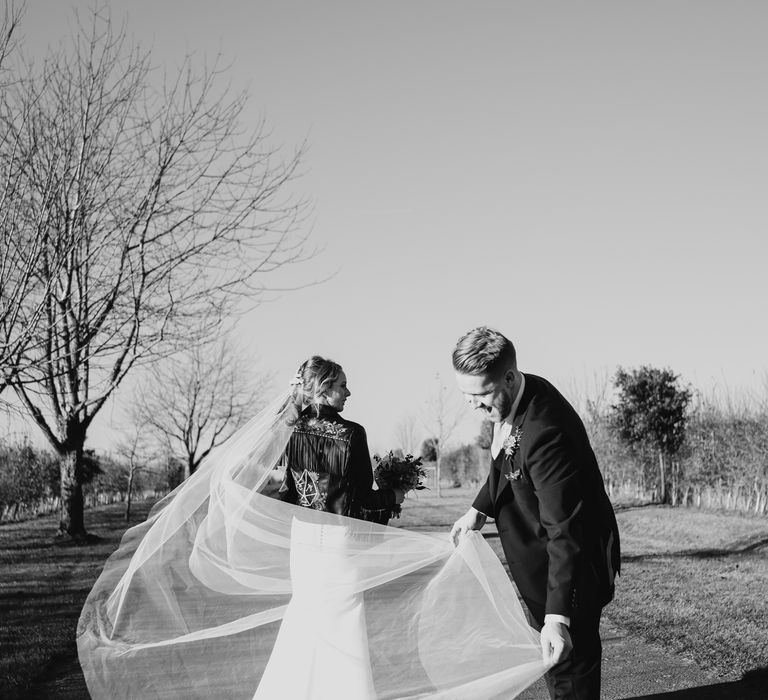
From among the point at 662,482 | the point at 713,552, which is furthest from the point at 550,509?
the point at 662,482

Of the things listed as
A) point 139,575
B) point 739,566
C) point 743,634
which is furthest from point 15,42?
point 739,566

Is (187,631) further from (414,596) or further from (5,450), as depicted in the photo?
(5,450)

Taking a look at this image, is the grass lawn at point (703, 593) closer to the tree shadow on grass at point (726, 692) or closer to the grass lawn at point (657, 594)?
the grass lawn at point (657, 594)

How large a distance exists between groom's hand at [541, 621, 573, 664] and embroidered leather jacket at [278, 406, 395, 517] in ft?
6.36

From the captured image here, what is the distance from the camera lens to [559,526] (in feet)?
10.9

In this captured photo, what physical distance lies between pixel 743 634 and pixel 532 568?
4.69 metres

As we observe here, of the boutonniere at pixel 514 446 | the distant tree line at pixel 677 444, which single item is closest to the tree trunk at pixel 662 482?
the distant tree line at pixel 677 444

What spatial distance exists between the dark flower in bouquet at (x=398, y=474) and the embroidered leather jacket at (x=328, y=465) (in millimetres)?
1013

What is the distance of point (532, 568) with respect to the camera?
364 cm

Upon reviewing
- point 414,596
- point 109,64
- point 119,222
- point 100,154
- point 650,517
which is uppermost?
point 109,64

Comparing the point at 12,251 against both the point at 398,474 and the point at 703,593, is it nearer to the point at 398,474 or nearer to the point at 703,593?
the point at 398,474

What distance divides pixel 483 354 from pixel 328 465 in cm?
190

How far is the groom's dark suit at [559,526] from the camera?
10.8 feet

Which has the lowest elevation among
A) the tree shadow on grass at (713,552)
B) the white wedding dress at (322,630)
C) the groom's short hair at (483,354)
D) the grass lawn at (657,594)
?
the tree shadow on grass at (713,552)
